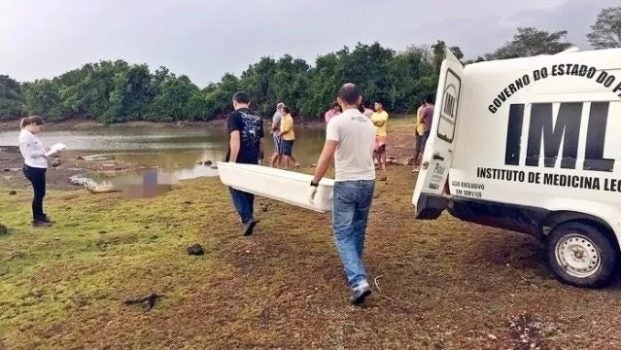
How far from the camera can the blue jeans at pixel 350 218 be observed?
4531 millimetres

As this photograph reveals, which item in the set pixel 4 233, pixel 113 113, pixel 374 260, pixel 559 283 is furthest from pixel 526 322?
pixel 113 113

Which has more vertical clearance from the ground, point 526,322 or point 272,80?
point 272,80

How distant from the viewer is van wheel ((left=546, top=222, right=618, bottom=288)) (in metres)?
4.59

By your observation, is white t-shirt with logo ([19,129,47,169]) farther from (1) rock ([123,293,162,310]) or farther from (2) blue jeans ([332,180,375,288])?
(2) blue jeans ([332,180,375,288])

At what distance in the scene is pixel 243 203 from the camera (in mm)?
6832

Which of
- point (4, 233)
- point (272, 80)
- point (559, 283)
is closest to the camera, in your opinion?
point (559, 283)

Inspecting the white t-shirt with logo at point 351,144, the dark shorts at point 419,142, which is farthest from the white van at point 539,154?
A: the dark shorts at point 419,142

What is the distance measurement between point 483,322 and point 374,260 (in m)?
1.78

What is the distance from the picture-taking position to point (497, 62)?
17.3ft

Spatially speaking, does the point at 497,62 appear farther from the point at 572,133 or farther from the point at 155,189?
the point at 155,189

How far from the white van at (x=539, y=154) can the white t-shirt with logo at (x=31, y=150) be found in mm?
5865

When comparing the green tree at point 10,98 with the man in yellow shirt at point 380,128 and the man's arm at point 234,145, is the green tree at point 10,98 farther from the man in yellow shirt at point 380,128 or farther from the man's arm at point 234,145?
the man's arm at point 234,145

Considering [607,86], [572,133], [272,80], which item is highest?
[272,80]

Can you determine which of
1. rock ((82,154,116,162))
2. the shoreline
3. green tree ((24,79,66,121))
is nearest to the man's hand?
rock ((82,154,116,162))
